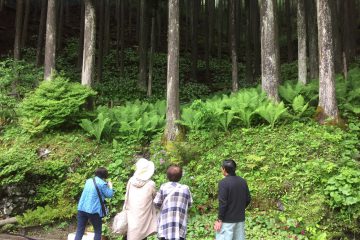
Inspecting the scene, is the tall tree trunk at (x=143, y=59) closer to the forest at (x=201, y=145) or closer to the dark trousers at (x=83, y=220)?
the forest at (x=201, y=145)

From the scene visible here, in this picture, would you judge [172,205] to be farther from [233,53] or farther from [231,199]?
[233,53]

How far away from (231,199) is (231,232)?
492 mm

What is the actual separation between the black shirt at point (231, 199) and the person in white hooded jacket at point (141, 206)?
99cm

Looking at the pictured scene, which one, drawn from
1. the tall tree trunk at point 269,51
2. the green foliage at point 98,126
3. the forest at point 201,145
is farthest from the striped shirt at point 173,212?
the tall tree trunk at point 269,51

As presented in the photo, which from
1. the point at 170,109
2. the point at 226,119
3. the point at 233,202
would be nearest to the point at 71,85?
the point at 170,109

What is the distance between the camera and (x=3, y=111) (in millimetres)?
12055

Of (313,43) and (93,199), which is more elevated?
(313,43)

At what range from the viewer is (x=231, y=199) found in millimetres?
4941

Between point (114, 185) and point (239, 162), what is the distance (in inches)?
134

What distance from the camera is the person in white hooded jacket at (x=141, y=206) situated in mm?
5016

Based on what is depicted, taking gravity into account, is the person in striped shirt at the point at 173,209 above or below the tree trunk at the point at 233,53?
below

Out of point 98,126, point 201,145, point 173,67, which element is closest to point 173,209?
point 201,145

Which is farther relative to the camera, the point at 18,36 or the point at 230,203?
the point at 18,36

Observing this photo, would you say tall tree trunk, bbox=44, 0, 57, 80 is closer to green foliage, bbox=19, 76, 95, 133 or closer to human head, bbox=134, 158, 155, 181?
green foliage, bbox=19, 76, 95, 133
